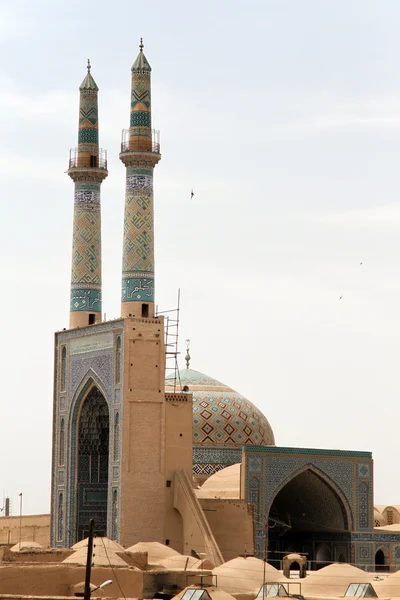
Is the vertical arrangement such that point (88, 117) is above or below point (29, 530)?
above

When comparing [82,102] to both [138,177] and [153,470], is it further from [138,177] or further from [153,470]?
[153,470]

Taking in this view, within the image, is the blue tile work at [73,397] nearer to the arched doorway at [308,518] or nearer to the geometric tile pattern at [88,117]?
the geometric tile pattern at [88,117]

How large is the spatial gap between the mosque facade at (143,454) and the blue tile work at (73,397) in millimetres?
35

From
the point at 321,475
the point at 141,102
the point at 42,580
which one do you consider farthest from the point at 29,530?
the point at 42,580

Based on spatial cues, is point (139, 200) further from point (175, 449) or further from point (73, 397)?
point (175, 449)

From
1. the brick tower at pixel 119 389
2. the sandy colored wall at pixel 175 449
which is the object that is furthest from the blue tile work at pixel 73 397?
the sandy colored wall at pixel 175 449

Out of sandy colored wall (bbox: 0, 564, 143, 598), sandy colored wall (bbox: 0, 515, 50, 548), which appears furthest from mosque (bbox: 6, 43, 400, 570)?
sandy colored wall (bbox: 0, 564, 143, 598)

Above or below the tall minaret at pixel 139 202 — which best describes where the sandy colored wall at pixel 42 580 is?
below

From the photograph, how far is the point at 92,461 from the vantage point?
1506 inches

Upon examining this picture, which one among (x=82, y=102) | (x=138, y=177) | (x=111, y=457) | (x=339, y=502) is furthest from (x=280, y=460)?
(x=82, y=102)

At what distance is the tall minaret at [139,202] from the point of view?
3616 cm

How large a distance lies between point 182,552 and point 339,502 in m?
5.55

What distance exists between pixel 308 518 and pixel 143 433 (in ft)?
23.3

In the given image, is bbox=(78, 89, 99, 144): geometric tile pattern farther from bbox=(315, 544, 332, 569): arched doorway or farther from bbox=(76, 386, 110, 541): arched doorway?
bbox=(315, 544, 332, 569): arched doorway
